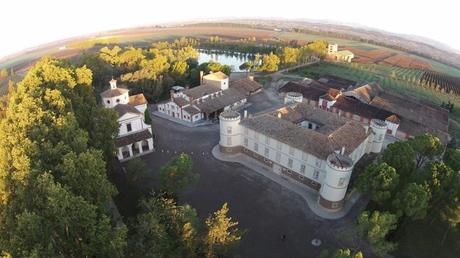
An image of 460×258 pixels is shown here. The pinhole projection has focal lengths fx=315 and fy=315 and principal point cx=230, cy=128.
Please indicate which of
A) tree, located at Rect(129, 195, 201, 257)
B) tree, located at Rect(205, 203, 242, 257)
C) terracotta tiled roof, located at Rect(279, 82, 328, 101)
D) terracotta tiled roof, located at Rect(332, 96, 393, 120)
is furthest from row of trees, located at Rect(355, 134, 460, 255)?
terracotta tiled roof, located at Rect(279, 82, 328, 101)

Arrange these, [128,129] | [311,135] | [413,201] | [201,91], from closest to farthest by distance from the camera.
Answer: [413,201] → [311,135] → [128,129] → [201,91]

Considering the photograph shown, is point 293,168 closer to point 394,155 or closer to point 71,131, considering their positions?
point 394,155

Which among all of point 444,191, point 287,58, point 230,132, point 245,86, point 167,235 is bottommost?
point 287,58

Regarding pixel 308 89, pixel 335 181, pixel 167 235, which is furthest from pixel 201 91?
pixel 167 235

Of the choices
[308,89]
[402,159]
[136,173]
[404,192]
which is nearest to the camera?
[404,192]

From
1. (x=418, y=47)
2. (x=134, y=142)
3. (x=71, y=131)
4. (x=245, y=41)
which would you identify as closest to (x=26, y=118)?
(x=71, y=131)

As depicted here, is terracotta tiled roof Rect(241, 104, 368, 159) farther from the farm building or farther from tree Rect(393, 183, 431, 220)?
Result: the farm building

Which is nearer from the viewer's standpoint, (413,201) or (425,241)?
(413,201)

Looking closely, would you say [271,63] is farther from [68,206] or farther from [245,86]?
[68,206]
